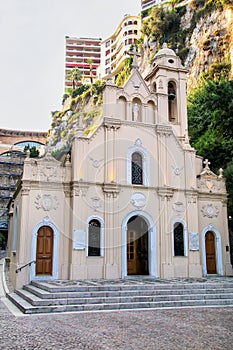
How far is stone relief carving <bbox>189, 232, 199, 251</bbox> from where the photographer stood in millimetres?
19180

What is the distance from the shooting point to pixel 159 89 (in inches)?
830

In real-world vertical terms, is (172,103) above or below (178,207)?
above

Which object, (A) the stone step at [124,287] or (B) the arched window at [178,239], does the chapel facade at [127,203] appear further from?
(A) the stone step at [124,287]

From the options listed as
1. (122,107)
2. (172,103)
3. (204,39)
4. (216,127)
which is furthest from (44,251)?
(204,39)

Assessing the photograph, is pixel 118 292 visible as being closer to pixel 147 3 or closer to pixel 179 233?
pixel 179 233

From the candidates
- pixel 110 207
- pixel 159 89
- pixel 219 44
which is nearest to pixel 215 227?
pixel 110 207

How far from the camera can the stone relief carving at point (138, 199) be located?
18.7 metres

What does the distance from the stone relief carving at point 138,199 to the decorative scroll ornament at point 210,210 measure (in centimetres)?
377

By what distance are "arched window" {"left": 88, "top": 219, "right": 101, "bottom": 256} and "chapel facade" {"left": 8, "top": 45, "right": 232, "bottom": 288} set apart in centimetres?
5

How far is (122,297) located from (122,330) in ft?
11.9

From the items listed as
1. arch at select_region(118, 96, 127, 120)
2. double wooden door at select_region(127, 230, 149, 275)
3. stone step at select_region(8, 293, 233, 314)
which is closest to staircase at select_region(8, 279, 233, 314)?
stone step at select_region(8, 293, 233, 314)

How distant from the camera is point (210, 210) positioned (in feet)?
67.5

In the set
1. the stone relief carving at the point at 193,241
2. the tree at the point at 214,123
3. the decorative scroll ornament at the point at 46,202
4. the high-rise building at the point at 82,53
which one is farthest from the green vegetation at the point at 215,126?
the high-rise building at the point at 82,53

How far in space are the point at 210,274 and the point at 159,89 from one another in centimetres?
1074
